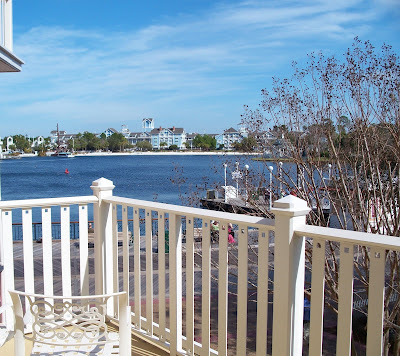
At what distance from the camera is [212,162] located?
8.85m

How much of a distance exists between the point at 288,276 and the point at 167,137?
261ft

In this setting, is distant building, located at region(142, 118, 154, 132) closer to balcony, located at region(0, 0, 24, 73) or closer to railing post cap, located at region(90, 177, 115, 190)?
balcony, located at region(0, 0, 24, 73)

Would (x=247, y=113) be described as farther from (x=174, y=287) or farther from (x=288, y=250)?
(x=288, y=250)

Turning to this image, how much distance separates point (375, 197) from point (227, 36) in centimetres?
3653

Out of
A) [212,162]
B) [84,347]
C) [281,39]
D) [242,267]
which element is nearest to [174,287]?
[242,267]

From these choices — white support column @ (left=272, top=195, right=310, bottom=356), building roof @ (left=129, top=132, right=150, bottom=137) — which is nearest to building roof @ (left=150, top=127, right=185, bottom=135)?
building roof @ (left=129, top=132, right=150, bottom=137)

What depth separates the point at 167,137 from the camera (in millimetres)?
80938

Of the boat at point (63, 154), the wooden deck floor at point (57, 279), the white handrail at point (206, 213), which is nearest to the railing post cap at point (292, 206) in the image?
the white handrail at point (206, 213)

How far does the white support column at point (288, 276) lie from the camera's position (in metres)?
1.97

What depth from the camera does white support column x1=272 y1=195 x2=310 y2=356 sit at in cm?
197

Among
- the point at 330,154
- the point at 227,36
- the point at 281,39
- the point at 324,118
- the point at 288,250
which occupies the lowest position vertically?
the point at 288,250

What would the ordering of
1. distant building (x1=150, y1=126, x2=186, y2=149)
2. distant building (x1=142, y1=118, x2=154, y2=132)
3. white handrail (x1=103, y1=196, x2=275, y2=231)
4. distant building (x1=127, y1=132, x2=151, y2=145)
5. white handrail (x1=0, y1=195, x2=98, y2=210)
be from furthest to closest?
distant building (x1=127, y1=132, x2=151, y2=145) < distant building (x1=142, y1=118, x2=154, y2=132) < distant building (x1=150, y1=126, x2=186, y2=149) < white handrail (x1=0, y1=195, x2=98, y2=210) < white handrail (x1=103, y1=196, x2=275, y2=231)

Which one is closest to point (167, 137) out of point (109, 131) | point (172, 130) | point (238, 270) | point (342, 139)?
point (172, 130)

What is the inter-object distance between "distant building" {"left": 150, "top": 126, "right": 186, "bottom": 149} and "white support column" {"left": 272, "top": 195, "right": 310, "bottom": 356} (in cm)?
6613
